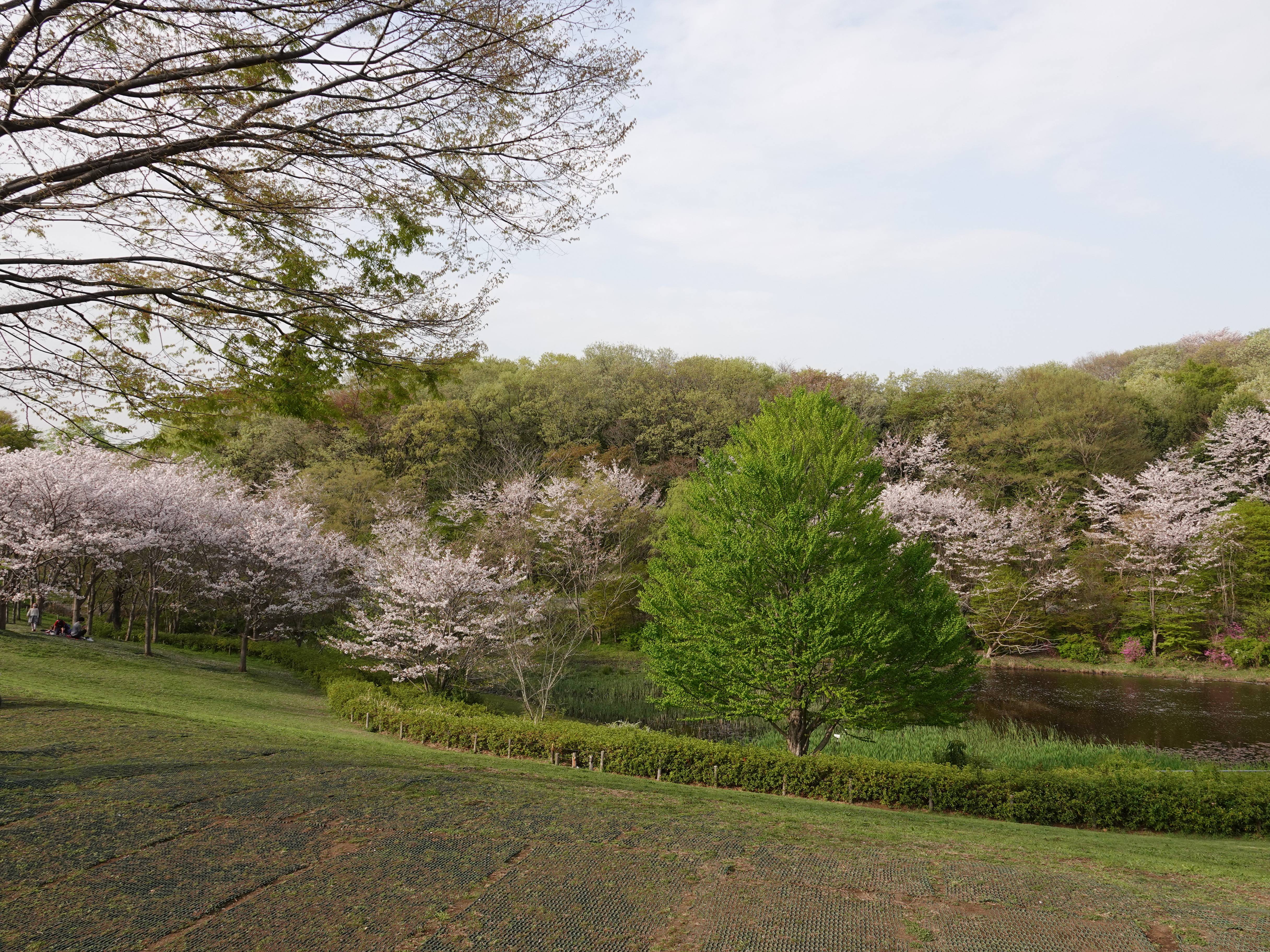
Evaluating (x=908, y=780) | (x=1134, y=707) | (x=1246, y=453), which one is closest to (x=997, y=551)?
(x=1134, y=707)

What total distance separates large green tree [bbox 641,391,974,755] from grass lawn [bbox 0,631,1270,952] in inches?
179

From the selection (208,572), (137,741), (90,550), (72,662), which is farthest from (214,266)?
(208,572)

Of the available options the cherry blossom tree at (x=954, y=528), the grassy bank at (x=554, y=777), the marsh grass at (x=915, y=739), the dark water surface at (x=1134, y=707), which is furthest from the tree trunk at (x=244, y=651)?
the cherry blossom tree at (x=954, y=528)

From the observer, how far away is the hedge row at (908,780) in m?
10.1

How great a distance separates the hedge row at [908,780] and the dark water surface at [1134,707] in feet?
22.8

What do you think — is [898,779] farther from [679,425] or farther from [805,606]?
[679,425]

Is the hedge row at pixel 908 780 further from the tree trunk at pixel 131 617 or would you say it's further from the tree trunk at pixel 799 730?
the tree trunk at pixel 131 617

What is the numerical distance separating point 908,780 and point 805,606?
318 cm

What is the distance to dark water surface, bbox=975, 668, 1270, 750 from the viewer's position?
1766cm

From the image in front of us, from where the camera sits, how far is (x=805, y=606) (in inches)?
504

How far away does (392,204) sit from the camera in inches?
275

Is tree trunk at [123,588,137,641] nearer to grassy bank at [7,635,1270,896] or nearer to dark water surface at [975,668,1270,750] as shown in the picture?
grassy bank at [7,635,1270,896]

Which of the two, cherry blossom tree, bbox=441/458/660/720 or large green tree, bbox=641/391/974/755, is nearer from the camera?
large green tree, bbox=641/391/974/755

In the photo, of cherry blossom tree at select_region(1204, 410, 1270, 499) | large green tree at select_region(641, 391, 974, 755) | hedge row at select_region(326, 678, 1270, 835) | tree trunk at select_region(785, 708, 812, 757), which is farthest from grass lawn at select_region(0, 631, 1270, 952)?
cherry blossom tree at select_region(1204, 410, 1270, 499)
